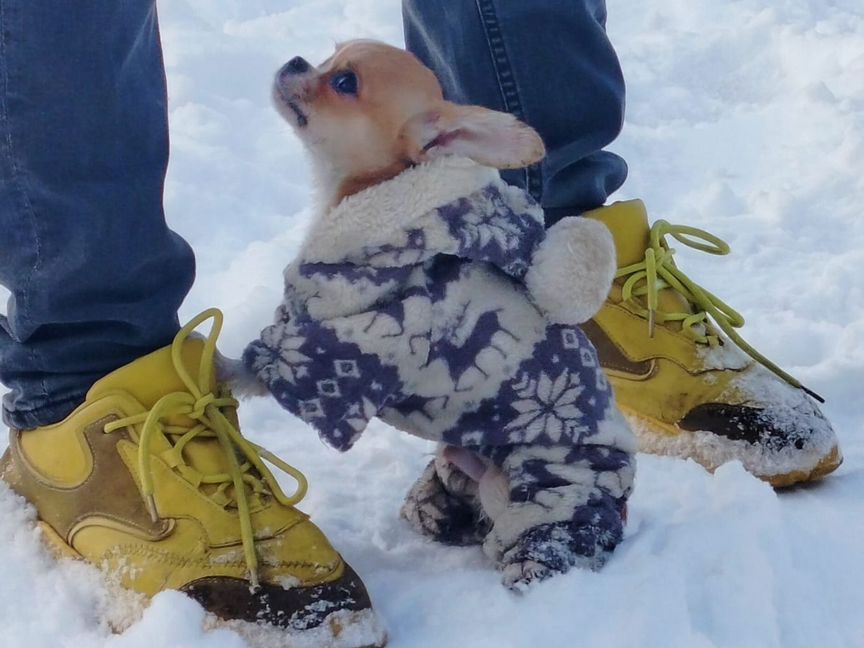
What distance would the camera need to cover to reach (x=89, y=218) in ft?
3.89

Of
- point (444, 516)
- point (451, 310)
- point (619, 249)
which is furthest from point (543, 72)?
point (444, 516)

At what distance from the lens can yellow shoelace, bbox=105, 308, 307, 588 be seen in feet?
3.89

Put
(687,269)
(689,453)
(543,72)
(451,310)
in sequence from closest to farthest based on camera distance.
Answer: (451,310)
(689,453)
(543,72)
(687,269)

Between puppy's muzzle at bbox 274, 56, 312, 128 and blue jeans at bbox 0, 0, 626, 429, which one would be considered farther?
puppy's muzzle at bbox 274, 56, 312, 128

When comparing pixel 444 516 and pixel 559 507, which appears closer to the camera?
pixel 559 507

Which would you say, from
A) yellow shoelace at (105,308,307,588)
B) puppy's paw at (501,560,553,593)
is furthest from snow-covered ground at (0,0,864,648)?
yellow shoelace at (105,308,307,588)

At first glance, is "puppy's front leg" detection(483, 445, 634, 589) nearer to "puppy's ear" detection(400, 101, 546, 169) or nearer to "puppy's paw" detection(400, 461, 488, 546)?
"puppy's paw" detection(400, 461, 488, 546)

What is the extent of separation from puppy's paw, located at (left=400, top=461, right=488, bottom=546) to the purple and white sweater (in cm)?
10

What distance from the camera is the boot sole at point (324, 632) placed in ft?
3.62

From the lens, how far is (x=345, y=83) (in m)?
1.30

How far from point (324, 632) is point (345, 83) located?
0.63 meters

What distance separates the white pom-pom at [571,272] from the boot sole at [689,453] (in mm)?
352

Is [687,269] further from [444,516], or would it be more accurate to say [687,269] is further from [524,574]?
[524,574]

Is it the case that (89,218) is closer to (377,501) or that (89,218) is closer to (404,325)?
(404,325)
